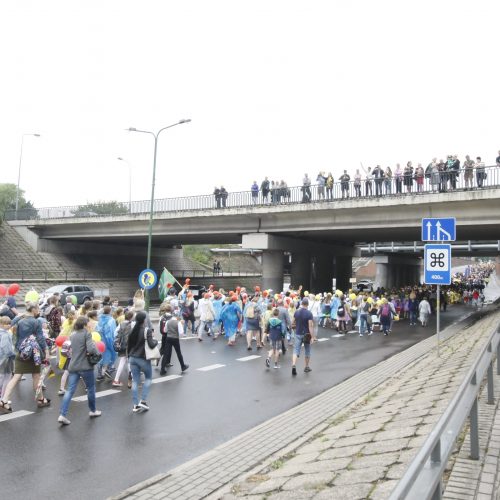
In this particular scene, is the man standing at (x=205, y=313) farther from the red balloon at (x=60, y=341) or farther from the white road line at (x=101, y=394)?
the red balloon at (x=60, y=341)

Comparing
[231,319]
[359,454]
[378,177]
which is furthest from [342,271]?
[359,454]

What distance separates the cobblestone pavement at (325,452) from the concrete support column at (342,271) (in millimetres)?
32307

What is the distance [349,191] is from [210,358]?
16.6m

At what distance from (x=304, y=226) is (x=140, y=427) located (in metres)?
23.4

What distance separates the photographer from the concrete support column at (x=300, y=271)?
34875 mm

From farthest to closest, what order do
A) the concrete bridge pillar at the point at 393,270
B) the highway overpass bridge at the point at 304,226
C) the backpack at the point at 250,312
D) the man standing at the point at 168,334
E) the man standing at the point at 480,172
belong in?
the concrete bridge pillar at the point at 393,270
the highway overpass bridge at the point at 304,226
the man standing at the point at 480,172
the backpack at the point at 250,312
the man standing at the point at 168,334

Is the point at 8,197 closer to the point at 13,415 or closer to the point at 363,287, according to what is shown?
A: the point at 363,287

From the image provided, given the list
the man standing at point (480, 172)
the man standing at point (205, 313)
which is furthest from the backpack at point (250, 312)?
Result: the man standing at point (480, 172)

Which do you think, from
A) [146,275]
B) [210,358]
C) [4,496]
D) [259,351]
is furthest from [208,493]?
[146,275]

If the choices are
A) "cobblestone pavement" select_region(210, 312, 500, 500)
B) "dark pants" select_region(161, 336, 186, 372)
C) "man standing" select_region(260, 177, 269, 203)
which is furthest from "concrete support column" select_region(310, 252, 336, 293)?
"cobblestone pavement" select_region(210, 312, 500, 500)

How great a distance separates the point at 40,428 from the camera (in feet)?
23.2

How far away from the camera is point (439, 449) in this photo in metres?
2.98

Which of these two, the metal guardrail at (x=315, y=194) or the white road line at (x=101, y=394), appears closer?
the white road line at (x=101, y=394)

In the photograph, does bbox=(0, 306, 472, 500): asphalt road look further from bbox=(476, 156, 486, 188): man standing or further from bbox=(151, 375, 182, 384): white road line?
bbox=(476, 156, 486, 188): man standing
